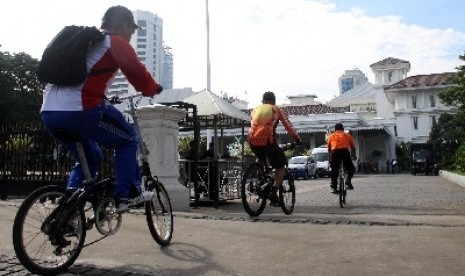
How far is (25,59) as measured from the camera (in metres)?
47.1

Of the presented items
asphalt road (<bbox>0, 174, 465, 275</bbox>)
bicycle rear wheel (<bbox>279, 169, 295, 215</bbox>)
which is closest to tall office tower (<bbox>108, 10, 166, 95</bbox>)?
bicycle rear wheel (<bbox>279, 169, 295, 215</bbox>)

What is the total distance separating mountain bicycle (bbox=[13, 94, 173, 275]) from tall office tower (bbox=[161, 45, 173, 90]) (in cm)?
5645

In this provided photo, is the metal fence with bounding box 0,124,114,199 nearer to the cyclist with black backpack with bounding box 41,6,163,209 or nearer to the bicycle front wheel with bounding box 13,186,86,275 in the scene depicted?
the cyclist with black backpack with bounding box 41,6,163,209

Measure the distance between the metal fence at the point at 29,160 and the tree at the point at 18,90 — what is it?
36.0 m

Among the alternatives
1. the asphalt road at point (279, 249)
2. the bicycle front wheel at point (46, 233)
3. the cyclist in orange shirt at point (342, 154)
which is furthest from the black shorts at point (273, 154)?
the bicycle front wheel at point (46, 233)

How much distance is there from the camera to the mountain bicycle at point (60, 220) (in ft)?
9.35

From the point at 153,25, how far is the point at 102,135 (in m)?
56.8

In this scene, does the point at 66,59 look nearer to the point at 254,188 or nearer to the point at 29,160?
the point at 254,188

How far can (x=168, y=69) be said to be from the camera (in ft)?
216

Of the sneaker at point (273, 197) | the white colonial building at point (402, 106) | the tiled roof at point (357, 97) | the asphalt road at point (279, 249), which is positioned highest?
the tiled roof at point (357, 97)

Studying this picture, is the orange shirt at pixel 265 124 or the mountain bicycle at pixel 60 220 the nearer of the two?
the mountain bicycle at pixel 60 220

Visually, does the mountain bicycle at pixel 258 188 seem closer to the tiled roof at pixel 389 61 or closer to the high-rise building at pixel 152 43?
the high-rise building at pixel 152 43

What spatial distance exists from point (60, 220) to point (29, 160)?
678 cm

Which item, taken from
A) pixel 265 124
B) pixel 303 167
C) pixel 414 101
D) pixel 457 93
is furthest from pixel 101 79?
pixel 414 101
